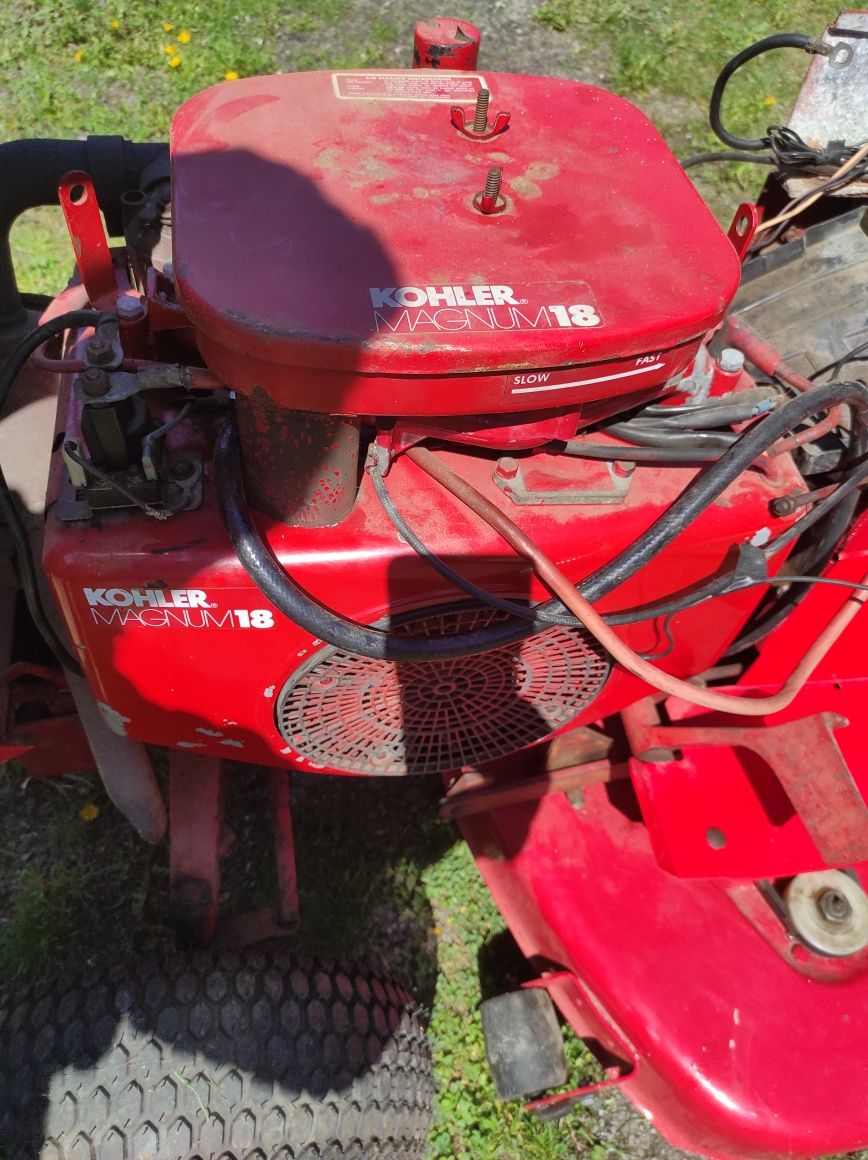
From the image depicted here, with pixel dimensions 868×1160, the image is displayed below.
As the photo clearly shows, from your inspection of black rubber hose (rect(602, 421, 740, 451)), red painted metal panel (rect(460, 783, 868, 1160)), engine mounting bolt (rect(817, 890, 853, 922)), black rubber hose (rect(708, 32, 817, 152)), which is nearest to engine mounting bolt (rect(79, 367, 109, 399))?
black rubber hose (rect(602, 421, 740, 451))

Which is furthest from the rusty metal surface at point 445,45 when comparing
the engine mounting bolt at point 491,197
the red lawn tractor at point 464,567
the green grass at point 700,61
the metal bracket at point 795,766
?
the green grass at point 700,61

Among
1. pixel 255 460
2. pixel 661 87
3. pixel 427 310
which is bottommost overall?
pixel 661 87

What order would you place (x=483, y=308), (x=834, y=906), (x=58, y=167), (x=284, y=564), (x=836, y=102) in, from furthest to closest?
1. (x=836, y=102)
2. (x=834, y=906)
3. (x=58, y=167)
4. (x=284, y=564)
5. (x=483, y=308)

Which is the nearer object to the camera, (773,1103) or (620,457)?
(620,457)

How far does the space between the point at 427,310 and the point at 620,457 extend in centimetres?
45

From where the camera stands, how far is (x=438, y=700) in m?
1.57

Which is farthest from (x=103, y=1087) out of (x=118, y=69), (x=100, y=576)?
(x=118, y=69)

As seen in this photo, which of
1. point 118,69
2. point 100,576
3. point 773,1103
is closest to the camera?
point 100,576

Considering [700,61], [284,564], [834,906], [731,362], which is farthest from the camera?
[700,61]

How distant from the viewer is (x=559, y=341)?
104 centimetres

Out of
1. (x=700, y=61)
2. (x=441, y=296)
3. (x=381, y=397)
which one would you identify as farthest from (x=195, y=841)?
(x=700, y=61)

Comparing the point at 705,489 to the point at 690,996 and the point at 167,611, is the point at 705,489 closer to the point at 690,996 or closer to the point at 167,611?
the point at 167,611

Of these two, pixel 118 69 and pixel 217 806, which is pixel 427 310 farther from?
pixel 118 69

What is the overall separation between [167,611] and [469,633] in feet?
1.46
